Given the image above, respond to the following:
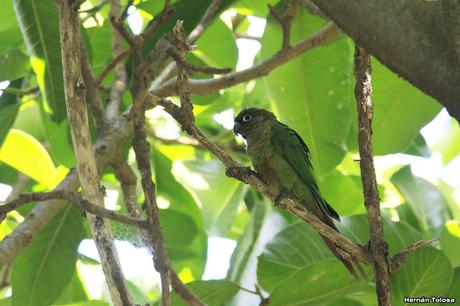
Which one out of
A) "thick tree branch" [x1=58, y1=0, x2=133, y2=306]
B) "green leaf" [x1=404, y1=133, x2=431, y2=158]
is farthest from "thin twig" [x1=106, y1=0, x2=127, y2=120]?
"green leaf" [x1=404, y1=133, x2=431, y2=158]

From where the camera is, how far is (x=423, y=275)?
2963mm

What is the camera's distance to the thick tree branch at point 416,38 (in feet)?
4.78

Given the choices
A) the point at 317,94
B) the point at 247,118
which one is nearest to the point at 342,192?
the point at 317,94

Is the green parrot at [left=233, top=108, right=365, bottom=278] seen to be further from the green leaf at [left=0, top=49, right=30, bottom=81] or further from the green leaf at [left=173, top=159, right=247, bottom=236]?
the green leaf at [left=0, top=49, right=30, bottom=81]

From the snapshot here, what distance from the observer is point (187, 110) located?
2.37m

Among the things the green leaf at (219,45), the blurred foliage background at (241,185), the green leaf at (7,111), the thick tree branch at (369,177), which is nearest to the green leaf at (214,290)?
the blurred foliage background at (241,185)

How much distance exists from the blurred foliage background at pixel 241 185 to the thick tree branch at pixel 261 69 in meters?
0.30

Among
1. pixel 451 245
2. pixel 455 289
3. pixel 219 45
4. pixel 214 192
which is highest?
pixel 219 45

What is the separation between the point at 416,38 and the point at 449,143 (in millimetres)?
4430

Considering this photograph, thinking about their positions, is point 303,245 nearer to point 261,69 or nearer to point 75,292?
point 261,69

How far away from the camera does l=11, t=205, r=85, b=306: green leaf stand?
11.3 ft

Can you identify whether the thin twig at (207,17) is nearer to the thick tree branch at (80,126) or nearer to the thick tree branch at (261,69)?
the thick tree branch at (261,69)

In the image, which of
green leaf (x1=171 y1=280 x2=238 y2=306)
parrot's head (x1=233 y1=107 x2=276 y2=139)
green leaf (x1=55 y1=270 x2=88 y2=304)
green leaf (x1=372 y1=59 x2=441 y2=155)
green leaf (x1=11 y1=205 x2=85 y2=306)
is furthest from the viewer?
green leaf (x1=55 y1=270 x2=88 y2=304)

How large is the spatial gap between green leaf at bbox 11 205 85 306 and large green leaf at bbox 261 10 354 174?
1.25 metres
